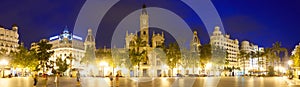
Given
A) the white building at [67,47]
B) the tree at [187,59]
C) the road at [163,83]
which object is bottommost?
the road at [163,83]

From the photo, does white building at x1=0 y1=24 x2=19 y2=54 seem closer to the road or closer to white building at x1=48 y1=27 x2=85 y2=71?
white building at x1=48 y1=27 x2=85 y2=71

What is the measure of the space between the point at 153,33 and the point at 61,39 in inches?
2937

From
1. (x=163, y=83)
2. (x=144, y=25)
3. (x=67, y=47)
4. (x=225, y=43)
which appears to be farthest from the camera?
(x=225, y=43)

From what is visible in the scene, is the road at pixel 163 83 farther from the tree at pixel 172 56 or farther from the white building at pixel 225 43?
the white building at pixel 225 43

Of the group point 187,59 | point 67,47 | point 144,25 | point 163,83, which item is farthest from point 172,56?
point 67,47

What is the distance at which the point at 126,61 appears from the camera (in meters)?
92.1

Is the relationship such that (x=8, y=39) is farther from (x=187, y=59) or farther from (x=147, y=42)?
(x=187, y=59)

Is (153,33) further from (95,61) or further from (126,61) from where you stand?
(126,61)

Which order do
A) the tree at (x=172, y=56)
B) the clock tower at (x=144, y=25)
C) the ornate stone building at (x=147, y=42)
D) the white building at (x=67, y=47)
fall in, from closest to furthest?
the tree at (x=172, y=56) < the ornate stone building at (x=147, y=42) < the clock tower at (x=144, y=25) < the white building at (x=67, y=47)

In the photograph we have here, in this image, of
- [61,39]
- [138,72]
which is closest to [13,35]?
[61,39]

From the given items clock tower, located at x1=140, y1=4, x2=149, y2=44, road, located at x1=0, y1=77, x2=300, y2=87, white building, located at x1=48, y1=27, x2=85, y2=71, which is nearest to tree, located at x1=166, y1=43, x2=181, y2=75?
clock tower, located at x1=140, y1=4, x2=149, y2=44

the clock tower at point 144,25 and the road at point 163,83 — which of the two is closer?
the road at point 163,83

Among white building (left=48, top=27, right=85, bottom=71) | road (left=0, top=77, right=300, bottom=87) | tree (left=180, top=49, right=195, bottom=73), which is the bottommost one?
road (left=0, top=77, right=300, bottom=87)

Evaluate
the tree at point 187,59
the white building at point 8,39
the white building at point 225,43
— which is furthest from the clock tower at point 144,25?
the white building at point 8,39
